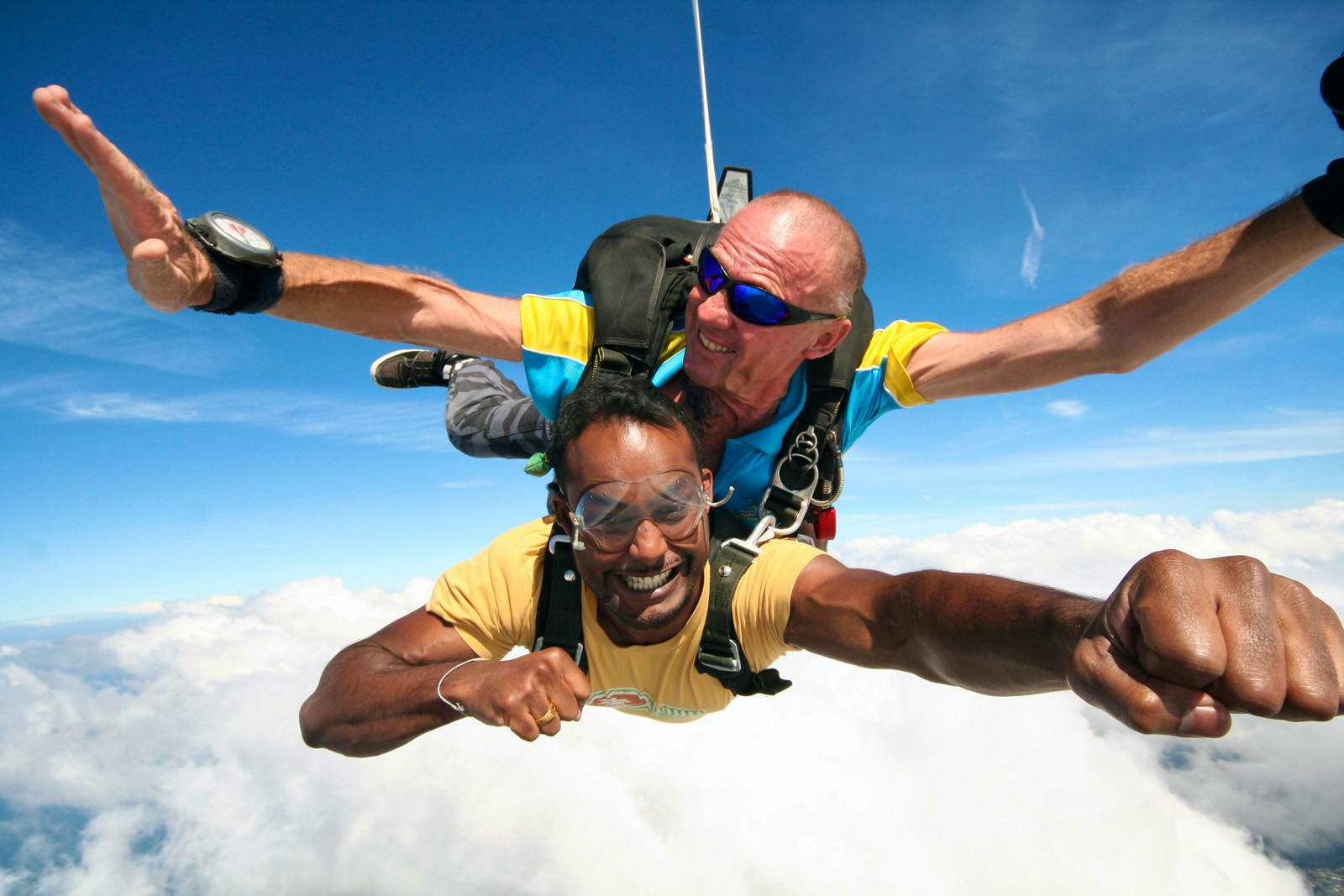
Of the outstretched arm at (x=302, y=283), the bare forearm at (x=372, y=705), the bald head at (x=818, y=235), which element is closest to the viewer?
the outstretched arm at (x=302, y=283)

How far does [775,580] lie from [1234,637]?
1.97 metres

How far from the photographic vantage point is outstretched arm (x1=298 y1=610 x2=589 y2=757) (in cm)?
208

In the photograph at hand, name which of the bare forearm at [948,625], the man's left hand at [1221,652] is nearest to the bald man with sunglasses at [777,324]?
the bare forearm at [948,625]

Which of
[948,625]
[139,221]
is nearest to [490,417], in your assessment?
[139,221]

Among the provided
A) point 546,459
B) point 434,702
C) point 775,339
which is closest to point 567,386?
point 546,459

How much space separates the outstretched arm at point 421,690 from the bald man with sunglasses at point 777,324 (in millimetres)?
1469

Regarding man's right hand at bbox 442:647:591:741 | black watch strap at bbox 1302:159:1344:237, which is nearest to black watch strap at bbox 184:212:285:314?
man's right hand at bbox 442:647:591:741

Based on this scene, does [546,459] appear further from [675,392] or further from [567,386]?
[675,392]

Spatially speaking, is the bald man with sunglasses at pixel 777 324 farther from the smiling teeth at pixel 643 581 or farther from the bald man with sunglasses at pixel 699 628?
the smiling teeth at pixel 643 581

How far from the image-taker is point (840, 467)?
13.1 ft

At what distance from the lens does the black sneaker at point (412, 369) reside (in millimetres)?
5859

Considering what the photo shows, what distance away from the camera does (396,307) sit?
11.8 ft

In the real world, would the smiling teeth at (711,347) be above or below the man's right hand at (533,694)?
above

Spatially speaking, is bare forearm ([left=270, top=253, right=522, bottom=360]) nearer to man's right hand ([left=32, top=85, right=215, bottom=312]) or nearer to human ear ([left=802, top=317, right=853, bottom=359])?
man's right hand ([left=32, top=85, right=215, bottom=312])
